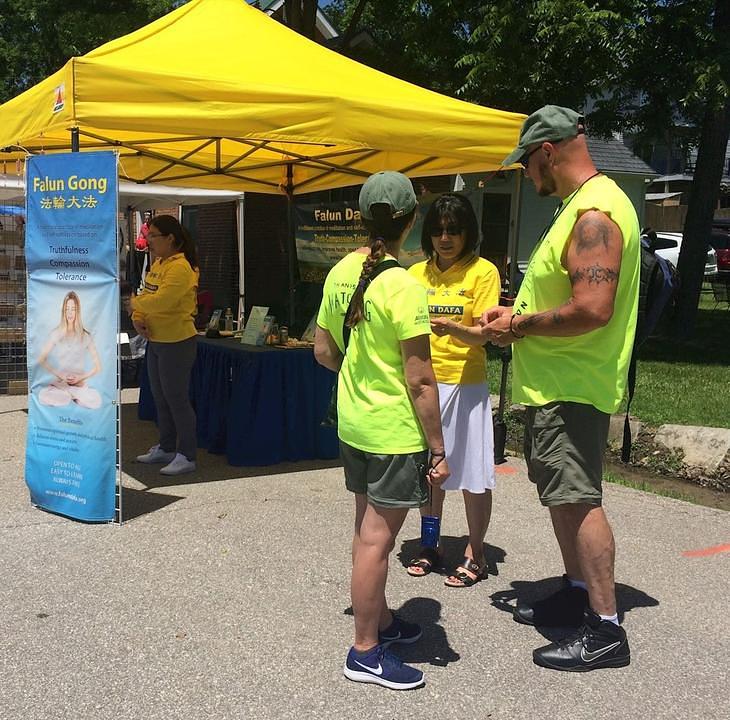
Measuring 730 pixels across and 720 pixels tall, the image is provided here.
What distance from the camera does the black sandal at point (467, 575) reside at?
148 inches

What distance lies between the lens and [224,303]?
16.2 meters

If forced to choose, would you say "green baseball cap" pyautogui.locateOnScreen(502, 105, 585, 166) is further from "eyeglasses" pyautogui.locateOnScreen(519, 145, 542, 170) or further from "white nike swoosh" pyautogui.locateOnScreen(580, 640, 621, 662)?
"white nike swoosh" pyautogui.locateOnScreen(580, 640, 621, 662)

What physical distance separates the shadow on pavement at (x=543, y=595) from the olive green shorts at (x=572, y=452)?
2.76 feet

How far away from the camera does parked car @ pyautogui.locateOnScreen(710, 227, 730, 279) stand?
24.4m

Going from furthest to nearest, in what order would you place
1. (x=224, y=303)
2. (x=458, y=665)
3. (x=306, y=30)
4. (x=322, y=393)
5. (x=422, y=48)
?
(x=224, y=303) < (x=306, y=30) < (x=422, y=48) < (x=322, y=393) < (x=458, y=665)

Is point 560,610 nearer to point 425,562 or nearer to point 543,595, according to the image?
point 543,595

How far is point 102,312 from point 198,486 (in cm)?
146

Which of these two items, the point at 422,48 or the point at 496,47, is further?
the point at 422,48

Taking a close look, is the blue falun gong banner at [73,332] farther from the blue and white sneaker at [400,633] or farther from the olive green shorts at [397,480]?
the olive green shorts at [397,480]

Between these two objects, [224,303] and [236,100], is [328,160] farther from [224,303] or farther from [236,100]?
[224,303]

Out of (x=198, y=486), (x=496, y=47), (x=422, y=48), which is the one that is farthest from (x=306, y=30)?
(x=198, y=486)

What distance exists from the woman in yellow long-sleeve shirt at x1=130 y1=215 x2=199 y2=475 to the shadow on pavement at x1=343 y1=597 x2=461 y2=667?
98.1 inches

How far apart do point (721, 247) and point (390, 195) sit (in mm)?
26721

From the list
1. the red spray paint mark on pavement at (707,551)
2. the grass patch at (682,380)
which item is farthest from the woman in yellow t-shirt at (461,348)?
the grass patch at (682,380)
